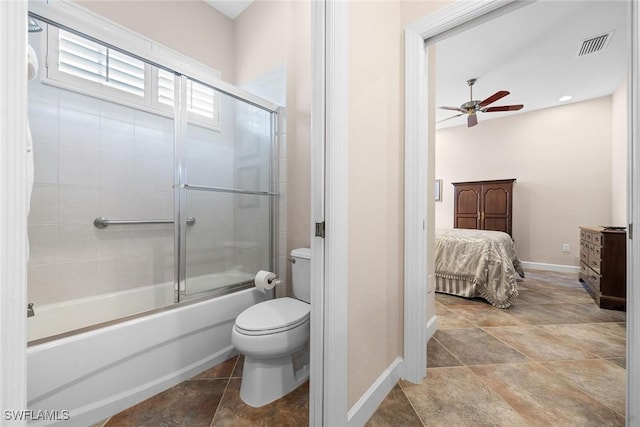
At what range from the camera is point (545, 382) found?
154 centimetres

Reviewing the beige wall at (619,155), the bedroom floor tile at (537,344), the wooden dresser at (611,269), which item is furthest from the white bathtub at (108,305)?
the beige wall at (619,155)

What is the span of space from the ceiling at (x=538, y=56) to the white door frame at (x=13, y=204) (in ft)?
7.56

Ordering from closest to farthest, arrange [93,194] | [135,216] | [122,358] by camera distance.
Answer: [122,358]
[93,194]
[135,216]

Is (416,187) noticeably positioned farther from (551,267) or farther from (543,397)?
(551,267)

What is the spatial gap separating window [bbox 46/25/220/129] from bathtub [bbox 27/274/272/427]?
1.40 meters

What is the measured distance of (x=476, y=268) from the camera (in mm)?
2875

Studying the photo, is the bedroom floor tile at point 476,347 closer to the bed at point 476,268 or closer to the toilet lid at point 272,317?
the bed at point 476,268

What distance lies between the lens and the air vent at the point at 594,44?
2.60m

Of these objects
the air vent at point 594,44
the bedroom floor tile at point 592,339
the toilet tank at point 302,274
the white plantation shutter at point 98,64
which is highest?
the air vent at point 594,44

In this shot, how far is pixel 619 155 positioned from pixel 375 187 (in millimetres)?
4610

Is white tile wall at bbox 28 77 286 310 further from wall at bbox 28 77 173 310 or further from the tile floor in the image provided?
the tile floor

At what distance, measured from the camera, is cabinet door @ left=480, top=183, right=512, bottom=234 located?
4410 mm

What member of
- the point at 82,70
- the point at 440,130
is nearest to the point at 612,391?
the point at 82,70

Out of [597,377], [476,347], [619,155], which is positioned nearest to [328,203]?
[476,347]
